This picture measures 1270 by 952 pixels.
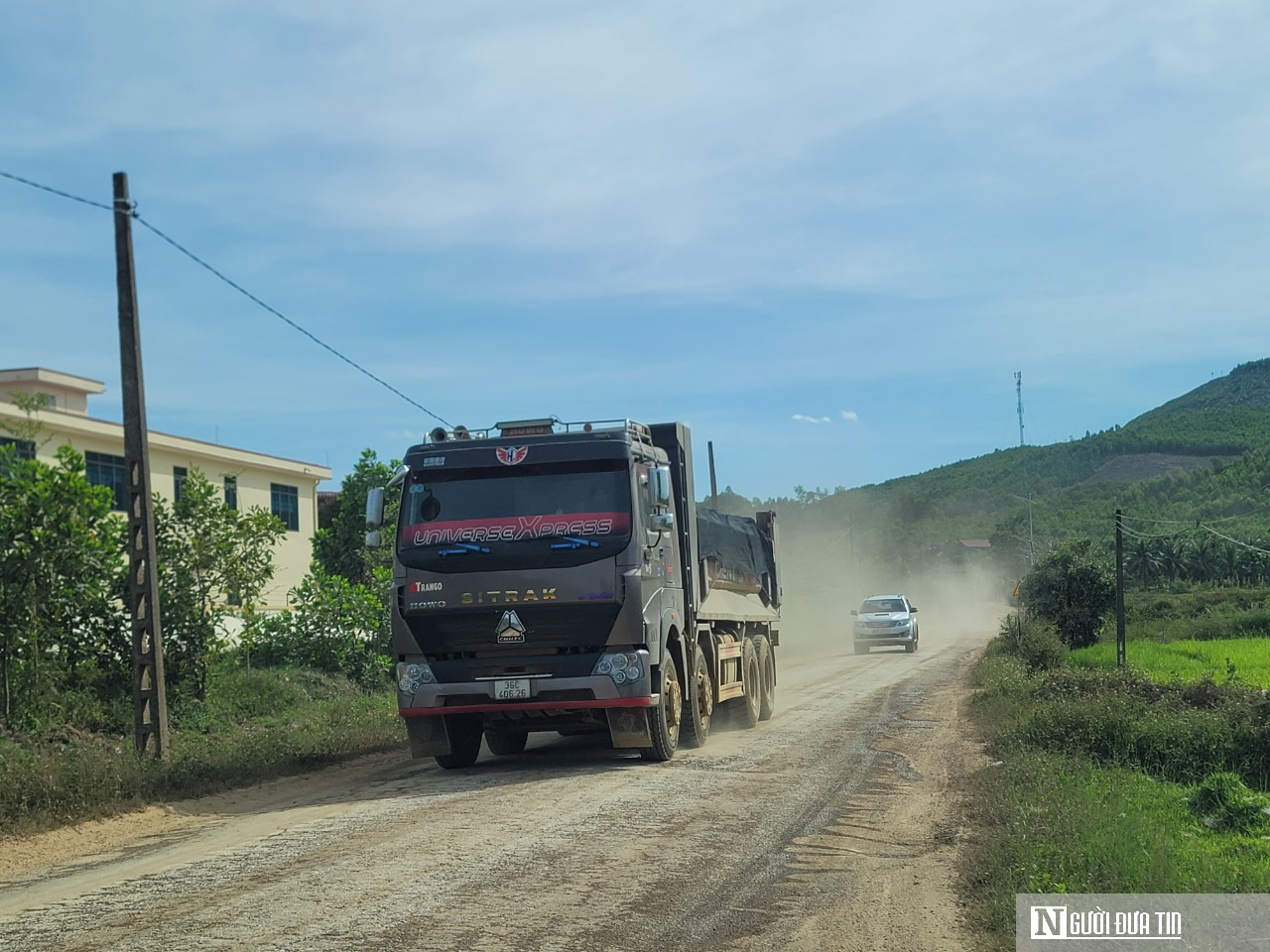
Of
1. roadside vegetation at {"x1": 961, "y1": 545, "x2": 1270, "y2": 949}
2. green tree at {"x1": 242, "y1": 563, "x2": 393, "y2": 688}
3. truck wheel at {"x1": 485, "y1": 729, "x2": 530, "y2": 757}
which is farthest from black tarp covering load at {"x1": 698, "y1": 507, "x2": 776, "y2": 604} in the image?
green tree at {"x1": 242, "y1": 563, "x2": 393, "y2": 688}

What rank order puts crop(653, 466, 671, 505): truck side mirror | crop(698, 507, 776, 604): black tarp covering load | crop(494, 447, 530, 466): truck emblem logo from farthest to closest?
crop(698, 507, 776, 604): black tarp covering load → crop(494, 447, 530, 466): truck emblem logo → crop(653, 466, 671, 505): truck side mirror

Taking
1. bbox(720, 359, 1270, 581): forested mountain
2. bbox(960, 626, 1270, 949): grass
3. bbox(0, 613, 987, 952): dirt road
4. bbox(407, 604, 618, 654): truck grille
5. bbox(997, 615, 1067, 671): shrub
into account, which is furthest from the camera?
bbox(720, 359, 1270, 581): forested mountain

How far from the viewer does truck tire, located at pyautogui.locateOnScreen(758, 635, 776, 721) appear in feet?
63.8

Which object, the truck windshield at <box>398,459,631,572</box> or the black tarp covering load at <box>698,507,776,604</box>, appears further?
the black tarp covering load at <box>698,507,776,604</box>

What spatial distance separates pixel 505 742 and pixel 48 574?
5.91 m

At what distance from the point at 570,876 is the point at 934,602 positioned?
95009mm

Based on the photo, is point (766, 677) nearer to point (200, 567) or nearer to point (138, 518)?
point (200, 567)

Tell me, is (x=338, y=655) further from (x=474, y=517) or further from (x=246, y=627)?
(x=474, y=517)

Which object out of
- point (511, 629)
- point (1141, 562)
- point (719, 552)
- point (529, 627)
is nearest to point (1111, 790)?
point (529, 627)

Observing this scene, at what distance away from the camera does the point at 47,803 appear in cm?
1094

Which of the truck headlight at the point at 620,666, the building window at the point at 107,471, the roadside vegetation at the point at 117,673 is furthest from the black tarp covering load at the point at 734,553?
the building window at the point at 107,471

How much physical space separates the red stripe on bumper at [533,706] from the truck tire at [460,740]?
0.69 m

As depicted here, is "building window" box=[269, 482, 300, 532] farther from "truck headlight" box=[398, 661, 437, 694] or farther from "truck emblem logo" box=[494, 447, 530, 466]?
"truck emblem logo" box=[494, 447, 530, 466]

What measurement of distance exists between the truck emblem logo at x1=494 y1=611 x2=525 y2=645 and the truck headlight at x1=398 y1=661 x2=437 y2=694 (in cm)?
91
